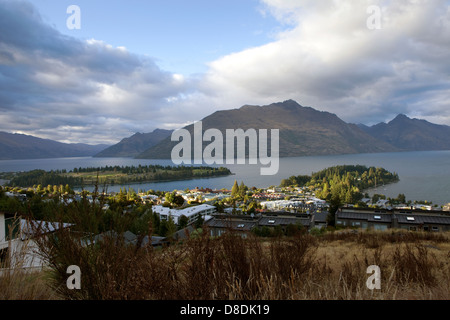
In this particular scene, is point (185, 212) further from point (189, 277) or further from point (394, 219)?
point (189, 277)

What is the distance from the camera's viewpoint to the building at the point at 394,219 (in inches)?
513

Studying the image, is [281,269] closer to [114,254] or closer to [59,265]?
[114,254]

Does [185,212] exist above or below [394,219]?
below

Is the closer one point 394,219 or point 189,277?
point 189,277

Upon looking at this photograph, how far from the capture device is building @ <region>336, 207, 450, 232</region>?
13.0m

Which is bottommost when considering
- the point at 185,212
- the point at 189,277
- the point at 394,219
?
the point at 185,212

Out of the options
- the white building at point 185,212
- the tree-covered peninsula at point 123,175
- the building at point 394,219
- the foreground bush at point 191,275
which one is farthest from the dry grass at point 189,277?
the tree-covered peninsula at point 123,175

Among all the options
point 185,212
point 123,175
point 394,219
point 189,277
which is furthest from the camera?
point 123,175

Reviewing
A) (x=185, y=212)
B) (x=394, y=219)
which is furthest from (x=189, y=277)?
(x=185, y=212)

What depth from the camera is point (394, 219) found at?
1345 centimetres

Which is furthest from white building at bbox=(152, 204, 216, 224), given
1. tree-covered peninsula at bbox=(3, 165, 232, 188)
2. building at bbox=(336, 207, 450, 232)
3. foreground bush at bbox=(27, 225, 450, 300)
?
tree-covered peninsula at bbox=(3, 165, 232, 188)

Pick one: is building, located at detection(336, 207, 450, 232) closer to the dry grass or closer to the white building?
the white building
